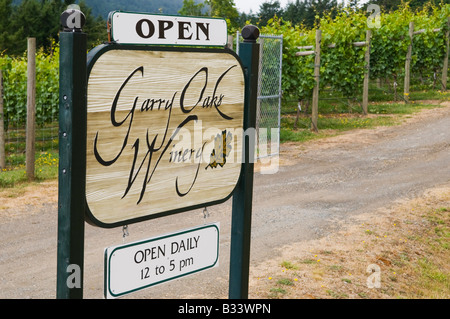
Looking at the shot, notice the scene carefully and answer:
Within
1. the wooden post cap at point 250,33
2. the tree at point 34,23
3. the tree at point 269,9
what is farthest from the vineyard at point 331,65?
the tree at point 269,9

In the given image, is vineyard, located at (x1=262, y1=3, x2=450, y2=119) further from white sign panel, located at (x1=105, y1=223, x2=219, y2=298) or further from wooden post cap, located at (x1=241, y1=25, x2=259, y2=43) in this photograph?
white sign panel, located at (x1=105, y1=223, x2=219, y2=298)

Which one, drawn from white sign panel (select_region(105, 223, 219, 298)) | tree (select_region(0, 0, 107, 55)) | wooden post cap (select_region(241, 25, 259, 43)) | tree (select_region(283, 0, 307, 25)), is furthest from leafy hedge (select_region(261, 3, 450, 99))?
tree (select_region(283, 0, 307, 25))

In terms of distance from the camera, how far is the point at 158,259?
3.30 meters

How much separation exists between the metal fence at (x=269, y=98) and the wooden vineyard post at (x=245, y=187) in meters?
8.69

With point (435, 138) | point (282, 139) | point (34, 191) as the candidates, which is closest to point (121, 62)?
point (34, 191)

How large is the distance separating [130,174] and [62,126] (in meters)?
0.52

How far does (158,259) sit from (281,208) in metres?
5.85

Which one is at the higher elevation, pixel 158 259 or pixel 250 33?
pixel 250 33

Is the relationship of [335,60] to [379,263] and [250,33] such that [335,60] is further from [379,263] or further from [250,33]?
[250,33]

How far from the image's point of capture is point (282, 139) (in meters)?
14.8

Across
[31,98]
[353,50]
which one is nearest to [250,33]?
[31,98]

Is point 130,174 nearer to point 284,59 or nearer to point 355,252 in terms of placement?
point 355,252

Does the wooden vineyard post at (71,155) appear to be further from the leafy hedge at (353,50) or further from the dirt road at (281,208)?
the leafy hedge at (353,50)
